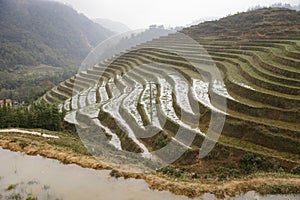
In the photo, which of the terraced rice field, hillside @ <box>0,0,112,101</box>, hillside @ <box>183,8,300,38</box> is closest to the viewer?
the terraced rice field

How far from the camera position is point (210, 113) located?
16.2 metres

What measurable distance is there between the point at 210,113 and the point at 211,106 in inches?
45.6

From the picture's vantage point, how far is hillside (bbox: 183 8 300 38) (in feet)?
106

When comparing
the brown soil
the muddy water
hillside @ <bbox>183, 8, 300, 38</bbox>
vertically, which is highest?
hillside @ <bbox>183, 8, 300, 38</bbox>

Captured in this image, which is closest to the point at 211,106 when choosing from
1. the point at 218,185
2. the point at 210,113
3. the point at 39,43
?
the point at 210,113

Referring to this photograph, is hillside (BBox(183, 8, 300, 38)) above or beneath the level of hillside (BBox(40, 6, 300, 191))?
above

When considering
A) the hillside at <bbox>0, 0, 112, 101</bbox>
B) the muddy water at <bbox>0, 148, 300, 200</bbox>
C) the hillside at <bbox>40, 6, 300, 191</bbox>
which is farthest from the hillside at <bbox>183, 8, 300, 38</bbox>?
the hillside at <bbox>0, 0, 112, 101</bbox>

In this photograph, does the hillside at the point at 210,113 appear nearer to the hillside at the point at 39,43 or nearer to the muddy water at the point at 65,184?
the muddy water at the point at 65,184

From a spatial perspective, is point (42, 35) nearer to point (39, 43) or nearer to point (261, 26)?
point (39, 43)

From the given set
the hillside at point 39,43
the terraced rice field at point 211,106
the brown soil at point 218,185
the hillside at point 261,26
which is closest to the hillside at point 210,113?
the terraced rice field at point 211,106

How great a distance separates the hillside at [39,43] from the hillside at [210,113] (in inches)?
1361

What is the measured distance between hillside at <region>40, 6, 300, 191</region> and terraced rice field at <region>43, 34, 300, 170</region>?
48 millimetres

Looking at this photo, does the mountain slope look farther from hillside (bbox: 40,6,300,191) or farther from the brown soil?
the brown soil

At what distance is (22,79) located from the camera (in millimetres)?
77375
